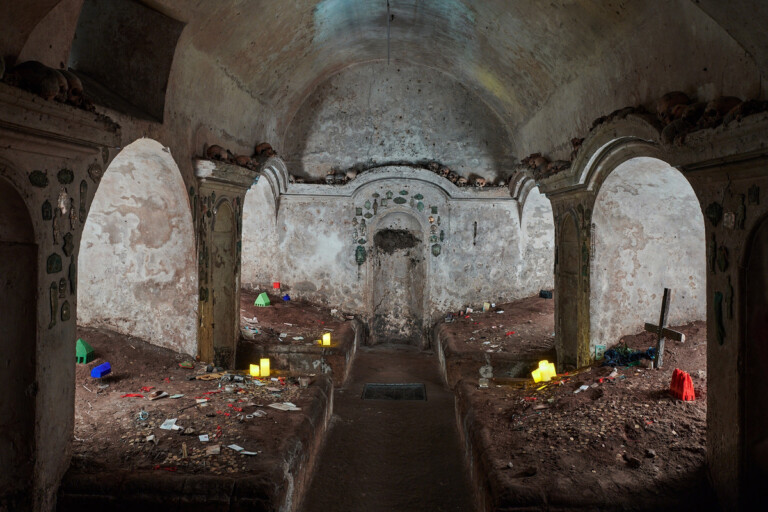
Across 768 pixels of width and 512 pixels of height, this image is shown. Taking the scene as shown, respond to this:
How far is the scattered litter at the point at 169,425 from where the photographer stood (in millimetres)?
4297

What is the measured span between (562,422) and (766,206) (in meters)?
2.41

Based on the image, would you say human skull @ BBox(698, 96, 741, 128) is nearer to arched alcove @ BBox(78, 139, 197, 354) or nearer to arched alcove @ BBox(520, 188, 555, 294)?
arched alcove @ BBox(78, 139, 197, 354)

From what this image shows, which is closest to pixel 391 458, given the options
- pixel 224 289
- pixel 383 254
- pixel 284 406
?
pixel 284 406

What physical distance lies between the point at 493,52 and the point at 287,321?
529 cm

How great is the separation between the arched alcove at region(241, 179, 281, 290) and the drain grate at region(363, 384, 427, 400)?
3431mm

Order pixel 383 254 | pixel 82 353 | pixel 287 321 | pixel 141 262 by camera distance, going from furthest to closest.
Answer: pixel 383 254 → pixel 287 321 → pixel 141 262 → pixel 82 353

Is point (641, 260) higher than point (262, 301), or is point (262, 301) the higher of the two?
point (641, 260)

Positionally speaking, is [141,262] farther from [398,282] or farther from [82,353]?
[398,282]

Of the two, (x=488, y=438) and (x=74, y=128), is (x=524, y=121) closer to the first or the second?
(x=488, y=438)

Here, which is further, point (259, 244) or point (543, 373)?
point (259, 244)

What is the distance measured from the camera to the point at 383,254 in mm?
10305

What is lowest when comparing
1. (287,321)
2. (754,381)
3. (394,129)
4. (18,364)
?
(287,321)

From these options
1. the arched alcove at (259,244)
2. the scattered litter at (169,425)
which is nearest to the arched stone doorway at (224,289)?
the scattered litter at (169,425)

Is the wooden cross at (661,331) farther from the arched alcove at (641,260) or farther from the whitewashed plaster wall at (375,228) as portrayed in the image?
the whitewashed plaster wall at (375,228)
